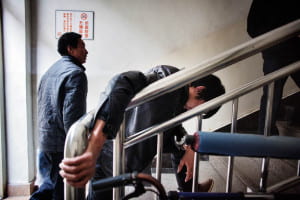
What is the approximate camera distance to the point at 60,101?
1.74 metres

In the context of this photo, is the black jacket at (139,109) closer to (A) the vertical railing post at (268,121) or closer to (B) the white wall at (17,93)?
(A) the vertical railing post at (268,121)

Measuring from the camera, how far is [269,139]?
73 cm

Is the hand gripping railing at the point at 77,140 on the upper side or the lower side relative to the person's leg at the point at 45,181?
upper

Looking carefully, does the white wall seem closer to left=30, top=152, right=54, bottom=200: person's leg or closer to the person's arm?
left=30, top=152, right=54, bottom=200: person's leg

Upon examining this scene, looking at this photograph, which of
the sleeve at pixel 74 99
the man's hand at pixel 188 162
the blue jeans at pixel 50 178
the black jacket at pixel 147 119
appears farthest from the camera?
the blue jeans at pixel 50 178

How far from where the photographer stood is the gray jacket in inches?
65.7

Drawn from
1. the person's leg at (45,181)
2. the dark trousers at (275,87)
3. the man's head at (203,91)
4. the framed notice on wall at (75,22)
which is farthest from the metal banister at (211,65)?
the framed notice on wall at (75,22)

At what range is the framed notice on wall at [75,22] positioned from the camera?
234cm

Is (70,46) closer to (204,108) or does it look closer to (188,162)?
(188,162)

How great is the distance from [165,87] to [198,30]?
192cm

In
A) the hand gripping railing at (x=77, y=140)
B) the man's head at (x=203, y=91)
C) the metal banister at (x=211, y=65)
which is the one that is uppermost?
the metal banister at (x=211, y=65)

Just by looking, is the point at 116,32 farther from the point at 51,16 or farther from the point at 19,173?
the point at 19,173

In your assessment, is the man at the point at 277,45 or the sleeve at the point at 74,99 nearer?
the sleeve at the point at 74,99

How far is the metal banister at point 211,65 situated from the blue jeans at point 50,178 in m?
1.45
